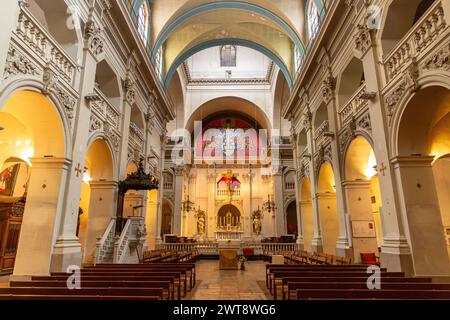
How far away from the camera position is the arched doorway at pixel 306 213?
51.7 ft

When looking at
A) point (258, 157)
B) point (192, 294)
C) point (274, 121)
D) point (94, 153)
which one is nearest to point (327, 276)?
point (192, 294)

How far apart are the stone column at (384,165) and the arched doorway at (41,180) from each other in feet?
26.5

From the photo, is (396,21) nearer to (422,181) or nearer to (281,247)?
(422,181)

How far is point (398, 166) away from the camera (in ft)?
22.5

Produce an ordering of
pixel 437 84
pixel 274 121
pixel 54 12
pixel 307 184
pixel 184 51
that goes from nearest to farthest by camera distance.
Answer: pixel 437 84 → pixel 54 12 → pixel 307 184 → pixel 184 51 → pixel 274 121

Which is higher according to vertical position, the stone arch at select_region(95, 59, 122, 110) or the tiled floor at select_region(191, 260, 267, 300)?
the stone arch at select_region(95, 59, 122, 110)

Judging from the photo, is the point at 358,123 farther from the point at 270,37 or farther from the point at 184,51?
the point at 184,51

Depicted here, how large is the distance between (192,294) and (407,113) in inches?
261

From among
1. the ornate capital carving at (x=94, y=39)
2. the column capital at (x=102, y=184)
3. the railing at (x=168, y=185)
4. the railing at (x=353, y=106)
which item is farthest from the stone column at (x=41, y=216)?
the railing at (x=168, y=185)

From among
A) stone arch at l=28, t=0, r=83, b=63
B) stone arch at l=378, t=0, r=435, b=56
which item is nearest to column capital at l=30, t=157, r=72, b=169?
stone arch at l=28, t=0, r=83, b=63

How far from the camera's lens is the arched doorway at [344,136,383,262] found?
31.2 feet

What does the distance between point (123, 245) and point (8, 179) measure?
16.4 ft

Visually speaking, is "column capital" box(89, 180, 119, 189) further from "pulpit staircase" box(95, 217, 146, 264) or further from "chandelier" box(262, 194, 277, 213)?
"chandelier" box(262, 194, 277, 213)

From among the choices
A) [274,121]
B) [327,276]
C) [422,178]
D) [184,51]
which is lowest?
[327,276]
